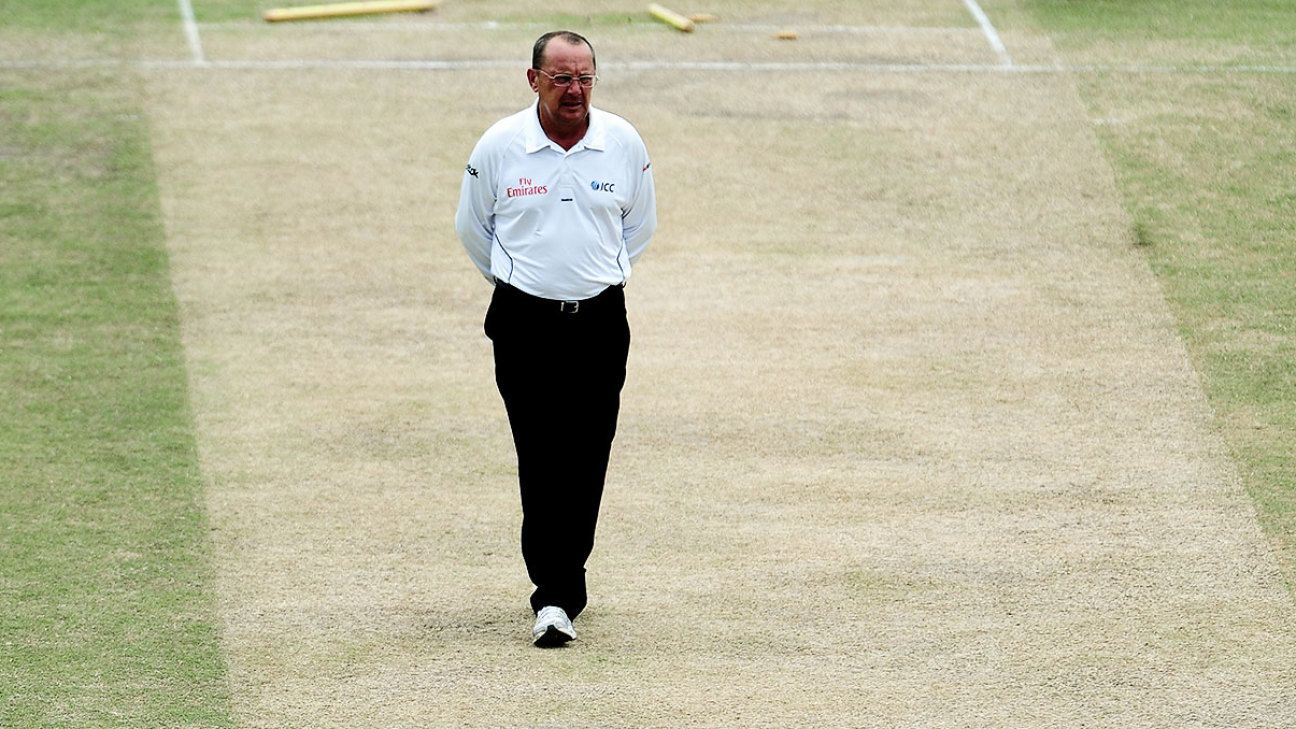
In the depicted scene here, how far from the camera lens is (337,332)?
1000 cm

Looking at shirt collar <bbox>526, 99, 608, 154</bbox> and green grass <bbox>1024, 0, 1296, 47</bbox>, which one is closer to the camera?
shirt collar <bbox>526, 99, 608, 154</bbox>

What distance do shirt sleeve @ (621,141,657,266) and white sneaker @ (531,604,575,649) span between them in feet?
4.25

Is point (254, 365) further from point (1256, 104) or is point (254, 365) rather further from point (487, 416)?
point (1256, 104)

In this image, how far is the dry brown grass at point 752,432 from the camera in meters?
6.36

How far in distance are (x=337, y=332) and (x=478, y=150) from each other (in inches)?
152

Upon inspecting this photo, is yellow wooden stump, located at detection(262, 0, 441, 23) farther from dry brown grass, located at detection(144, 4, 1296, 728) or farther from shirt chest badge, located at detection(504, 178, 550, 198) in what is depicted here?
shirt chest badge, located at detection(504, 178, 550, 198)

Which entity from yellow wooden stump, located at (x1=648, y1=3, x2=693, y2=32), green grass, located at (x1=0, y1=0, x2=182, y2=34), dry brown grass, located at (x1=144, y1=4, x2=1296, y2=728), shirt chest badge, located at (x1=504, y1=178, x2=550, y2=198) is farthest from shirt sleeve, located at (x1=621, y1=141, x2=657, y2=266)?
green grass, located at (x1=0, y1=0, x2=182, y2=34)

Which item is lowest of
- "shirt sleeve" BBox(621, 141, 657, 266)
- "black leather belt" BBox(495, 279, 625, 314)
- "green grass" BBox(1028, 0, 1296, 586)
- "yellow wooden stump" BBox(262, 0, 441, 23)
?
"green grass" BBox(1028, 0, 1296, 586)

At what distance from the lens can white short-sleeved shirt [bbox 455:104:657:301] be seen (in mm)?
6293

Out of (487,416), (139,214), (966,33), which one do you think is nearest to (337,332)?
(487,416)

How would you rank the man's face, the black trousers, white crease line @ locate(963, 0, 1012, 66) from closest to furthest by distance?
the man's face → the black trousers → white crease line @ locate(963, 0, 1012, 66)

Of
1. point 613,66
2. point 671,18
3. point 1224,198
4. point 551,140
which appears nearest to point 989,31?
point 671,18

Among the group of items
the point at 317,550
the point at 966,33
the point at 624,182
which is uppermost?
the point at 624,182

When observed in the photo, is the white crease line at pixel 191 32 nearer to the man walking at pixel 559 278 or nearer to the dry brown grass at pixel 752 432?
the dry brown grass at pixel 752 432
